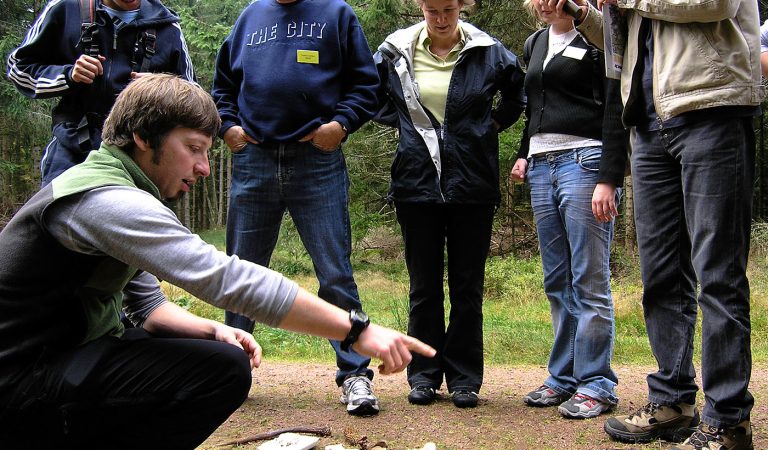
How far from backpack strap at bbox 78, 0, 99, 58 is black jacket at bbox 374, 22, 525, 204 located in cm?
164

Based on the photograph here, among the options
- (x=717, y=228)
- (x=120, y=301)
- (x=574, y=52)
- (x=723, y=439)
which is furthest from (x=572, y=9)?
→ (x=120, y=301)

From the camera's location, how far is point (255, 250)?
13.8 ft

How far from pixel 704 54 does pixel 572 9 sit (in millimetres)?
798

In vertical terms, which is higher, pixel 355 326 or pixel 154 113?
pixel 154 113

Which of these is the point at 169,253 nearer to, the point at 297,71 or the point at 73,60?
the point at 297,71

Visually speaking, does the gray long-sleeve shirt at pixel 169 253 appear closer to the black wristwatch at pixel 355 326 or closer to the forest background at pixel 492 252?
the black wristwatch at pixel 355 326

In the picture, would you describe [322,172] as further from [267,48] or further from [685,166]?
[685,166]

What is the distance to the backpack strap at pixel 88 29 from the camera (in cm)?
A: 392

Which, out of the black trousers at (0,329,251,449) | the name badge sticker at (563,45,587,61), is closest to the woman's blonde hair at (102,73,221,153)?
the black trousers at (0,329,251,449)

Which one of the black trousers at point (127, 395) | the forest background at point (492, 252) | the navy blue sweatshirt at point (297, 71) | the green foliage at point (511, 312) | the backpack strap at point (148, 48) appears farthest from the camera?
the forest background at point (492, 252)

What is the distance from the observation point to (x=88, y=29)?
3924 mm

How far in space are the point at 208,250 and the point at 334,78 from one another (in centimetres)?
225

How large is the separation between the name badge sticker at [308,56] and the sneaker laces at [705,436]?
2752 millimetres

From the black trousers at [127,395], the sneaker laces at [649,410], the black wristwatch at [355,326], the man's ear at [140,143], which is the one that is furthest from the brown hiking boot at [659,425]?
the man's ear at [140,143]
